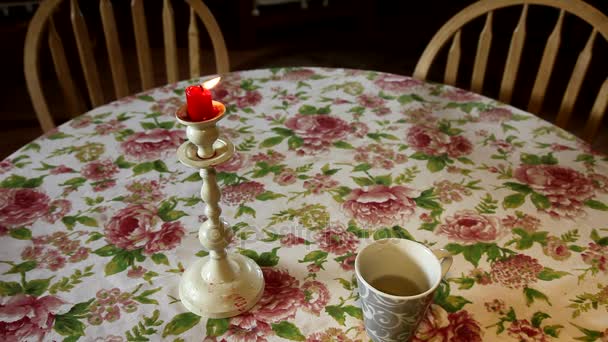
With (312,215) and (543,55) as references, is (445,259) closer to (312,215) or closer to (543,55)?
(312,215)

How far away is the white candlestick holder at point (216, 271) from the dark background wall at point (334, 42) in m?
1.96

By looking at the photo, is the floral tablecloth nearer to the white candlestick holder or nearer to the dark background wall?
the white candlestick holder

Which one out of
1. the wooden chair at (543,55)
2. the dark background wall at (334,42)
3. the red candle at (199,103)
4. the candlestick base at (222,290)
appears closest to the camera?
the red candle at (199,103)

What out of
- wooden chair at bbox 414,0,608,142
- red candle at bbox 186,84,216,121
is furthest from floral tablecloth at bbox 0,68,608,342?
red candle at bbox 186,84,216,121

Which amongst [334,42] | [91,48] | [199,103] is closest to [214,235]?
[199,103]

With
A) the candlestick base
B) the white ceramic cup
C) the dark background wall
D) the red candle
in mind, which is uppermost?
the red candle

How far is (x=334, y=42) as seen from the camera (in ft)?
10.4

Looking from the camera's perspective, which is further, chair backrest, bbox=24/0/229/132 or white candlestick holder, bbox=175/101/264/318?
chair backrest, bbox=24/0/229/132

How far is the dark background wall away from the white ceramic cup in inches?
81.3

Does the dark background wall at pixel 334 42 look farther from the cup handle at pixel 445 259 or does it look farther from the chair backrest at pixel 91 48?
the cup handle at pixel 445 259

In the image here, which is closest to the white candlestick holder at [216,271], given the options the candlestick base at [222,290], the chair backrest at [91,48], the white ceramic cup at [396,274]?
the candlestick base at [222,290]

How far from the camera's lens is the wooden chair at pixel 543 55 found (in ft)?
3.53

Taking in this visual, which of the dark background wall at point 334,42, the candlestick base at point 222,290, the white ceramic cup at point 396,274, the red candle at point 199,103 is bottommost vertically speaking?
the dark background wall at point 334,42

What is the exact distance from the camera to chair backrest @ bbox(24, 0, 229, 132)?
1.13 metres
